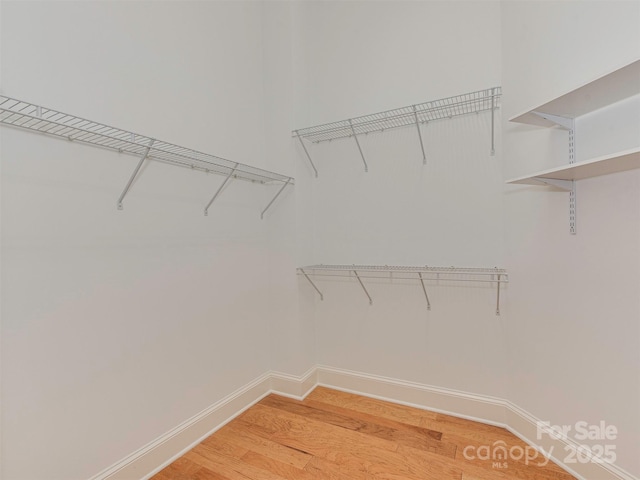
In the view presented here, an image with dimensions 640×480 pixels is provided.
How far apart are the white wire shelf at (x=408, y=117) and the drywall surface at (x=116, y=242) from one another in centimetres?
58

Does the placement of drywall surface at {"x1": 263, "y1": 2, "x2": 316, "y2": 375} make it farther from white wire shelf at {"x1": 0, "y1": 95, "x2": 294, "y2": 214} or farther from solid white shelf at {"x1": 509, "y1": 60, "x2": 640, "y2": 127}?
solid white shelf at {"x1": 509, "y1": 60, "x2": 640, "y2": 127}

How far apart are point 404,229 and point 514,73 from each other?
1062 mm

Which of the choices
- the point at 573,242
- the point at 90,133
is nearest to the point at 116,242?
the point at 90,133

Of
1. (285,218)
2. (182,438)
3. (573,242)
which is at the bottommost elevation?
(182,438)

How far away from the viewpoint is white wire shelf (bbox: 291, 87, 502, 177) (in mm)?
1820

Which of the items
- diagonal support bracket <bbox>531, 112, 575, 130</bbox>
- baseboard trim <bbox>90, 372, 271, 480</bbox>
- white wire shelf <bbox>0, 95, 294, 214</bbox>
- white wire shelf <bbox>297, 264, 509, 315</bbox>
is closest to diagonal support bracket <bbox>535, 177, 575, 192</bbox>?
diagonal support bracket <bbox>531, 112, 575, 130</bbox>

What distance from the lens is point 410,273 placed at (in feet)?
6.75

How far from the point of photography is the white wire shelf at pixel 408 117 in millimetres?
1820

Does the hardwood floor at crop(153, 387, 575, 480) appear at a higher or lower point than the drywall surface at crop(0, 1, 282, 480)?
lower

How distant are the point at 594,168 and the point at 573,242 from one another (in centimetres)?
39

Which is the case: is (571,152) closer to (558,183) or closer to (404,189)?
(558,183)

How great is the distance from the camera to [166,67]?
163 centimetres

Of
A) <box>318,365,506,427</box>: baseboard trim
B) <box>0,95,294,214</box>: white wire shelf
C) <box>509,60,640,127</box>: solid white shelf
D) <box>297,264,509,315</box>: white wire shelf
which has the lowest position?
<box>318,365,506,427</box>: baseboard trim

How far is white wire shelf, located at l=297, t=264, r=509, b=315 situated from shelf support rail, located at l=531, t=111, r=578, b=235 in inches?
17.9
